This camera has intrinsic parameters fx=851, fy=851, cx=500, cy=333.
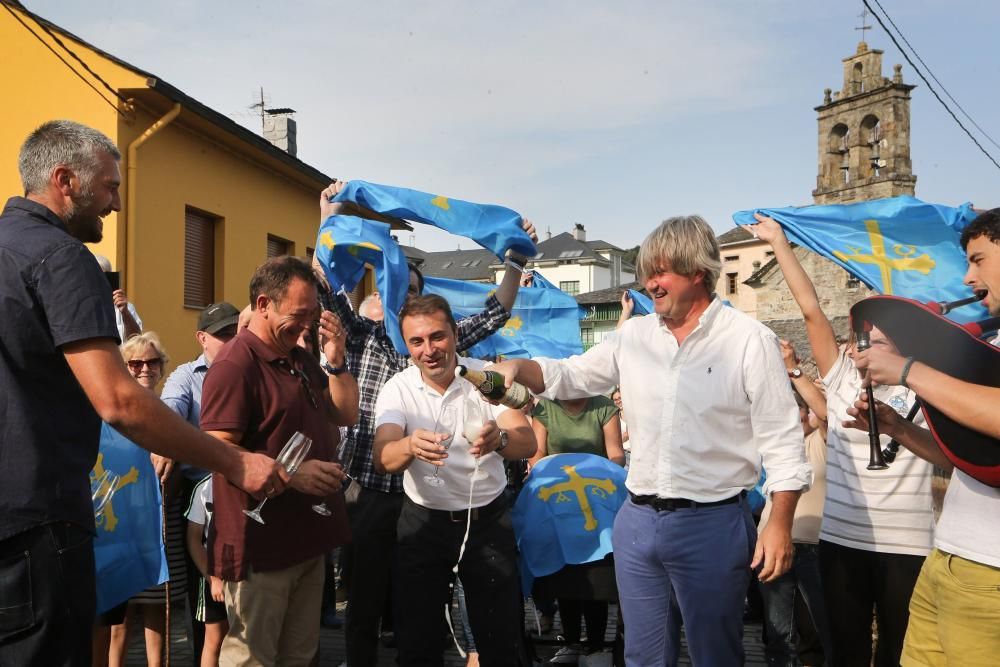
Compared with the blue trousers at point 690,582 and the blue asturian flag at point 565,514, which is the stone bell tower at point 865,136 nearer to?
the blue asturian flag at point 565,514

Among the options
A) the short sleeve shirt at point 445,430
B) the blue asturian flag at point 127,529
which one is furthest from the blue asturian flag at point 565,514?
the blue asturian flag at point 127,529

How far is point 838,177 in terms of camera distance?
5866 centimetres

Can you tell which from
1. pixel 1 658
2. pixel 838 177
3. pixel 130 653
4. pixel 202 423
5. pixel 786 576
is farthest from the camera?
pixel 838 177

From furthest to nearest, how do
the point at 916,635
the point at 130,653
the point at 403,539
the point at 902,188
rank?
the point at 902,188
the point at 130,653
the point at 403,539
the point at 916,635

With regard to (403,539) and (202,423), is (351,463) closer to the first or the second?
(403,539)

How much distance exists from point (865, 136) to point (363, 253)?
59157mm

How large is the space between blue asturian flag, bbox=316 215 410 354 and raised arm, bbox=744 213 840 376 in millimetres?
2231

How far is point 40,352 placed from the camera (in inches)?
98.5

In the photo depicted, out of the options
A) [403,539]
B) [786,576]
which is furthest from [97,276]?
[786,576]

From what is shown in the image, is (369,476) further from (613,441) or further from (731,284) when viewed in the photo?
(731,284)

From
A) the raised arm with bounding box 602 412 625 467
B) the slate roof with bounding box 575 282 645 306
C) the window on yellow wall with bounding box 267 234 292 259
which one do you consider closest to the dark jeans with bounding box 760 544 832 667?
the raised arm with bounding box 602 412 625 467

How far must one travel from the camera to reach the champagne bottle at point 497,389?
333cm

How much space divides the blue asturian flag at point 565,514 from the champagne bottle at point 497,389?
1436mm

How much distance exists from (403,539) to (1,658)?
200 centimetres
